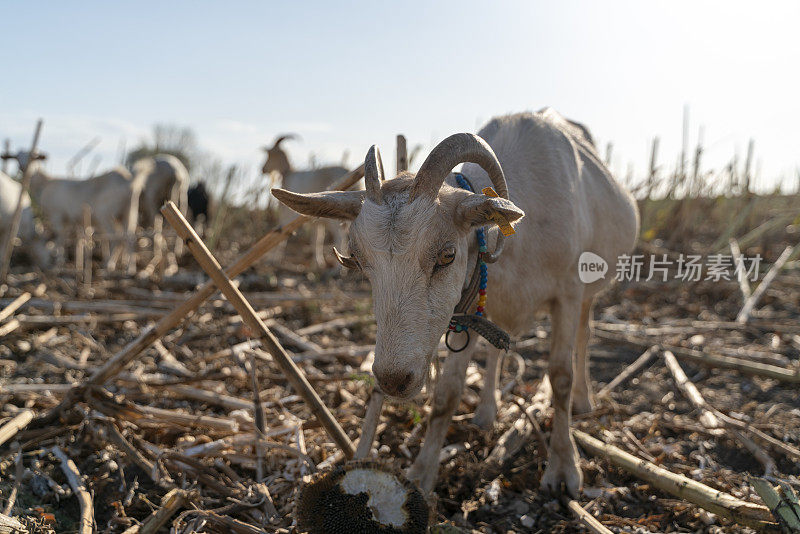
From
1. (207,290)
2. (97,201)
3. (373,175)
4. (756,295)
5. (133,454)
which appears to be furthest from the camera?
(97,201)

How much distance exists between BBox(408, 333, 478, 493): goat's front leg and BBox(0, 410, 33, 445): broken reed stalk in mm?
2261

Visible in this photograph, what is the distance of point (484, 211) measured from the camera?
7.70ft

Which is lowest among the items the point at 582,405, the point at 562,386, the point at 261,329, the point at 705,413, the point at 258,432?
the point at 582,405

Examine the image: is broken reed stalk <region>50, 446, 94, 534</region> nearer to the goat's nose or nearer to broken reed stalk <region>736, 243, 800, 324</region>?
the goat's nose

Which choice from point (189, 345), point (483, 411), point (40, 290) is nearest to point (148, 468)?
point (483, 411)

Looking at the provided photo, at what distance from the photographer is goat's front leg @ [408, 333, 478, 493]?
10.6 feet

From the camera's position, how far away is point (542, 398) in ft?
14.7

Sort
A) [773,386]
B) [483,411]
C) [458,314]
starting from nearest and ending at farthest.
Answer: [458,314], [483,411], [773,386]

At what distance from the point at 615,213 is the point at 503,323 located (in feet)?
5.59

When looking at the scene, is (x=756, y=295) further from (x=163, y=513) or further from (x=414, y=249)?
(x=163, y=513)

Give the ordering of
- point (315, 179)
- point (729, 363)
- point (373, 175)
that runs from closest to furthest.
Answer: point (373, 175) < point (729, 363) < point (315, 179)

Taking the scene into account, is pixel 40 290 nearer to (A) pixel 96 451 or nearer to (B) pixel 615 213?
(A) pixel 96 451

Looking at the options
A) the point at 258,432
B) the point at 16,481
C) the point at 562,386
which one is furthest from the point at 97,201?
the point at 562,386

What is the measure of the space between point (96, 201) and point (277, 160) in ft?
12.3
